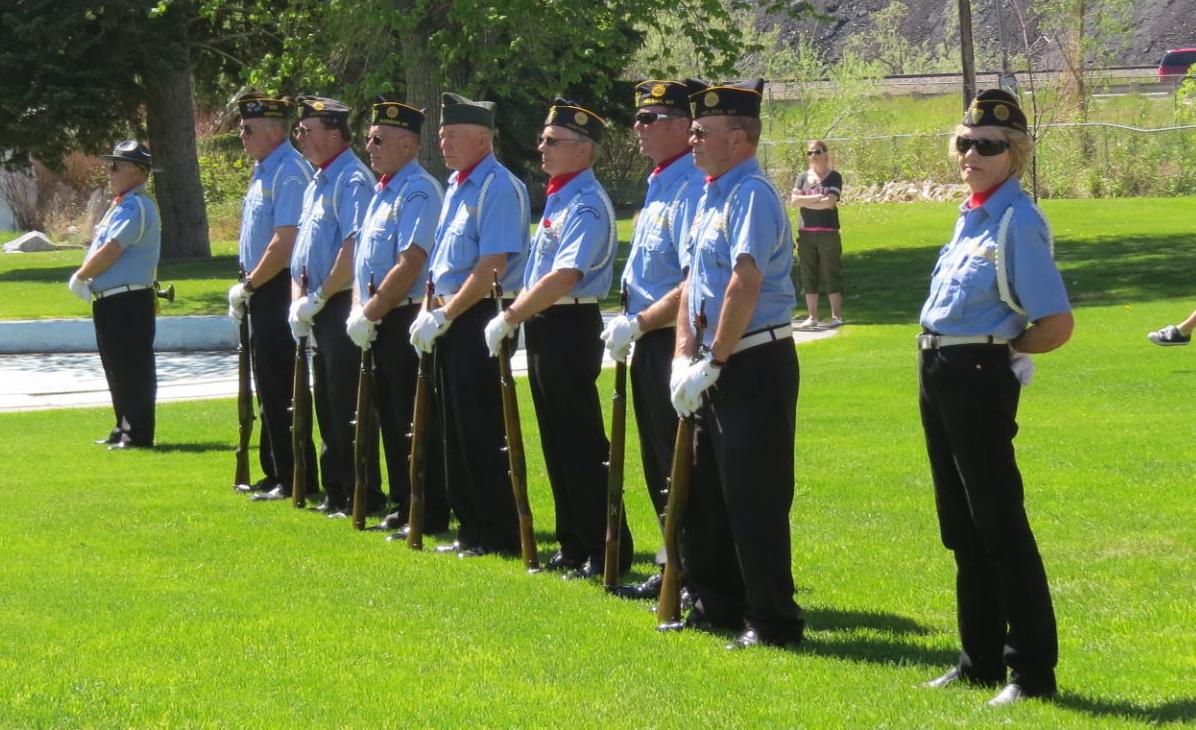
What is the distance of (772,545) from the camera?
6859mm

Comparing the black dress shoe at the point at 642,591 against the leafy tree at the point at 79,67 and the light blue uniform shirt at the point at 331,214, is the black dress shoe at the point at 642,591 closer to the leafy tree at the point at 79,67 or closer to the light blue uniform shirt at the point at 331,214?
the light blue uniform shirt at the point at 331,214

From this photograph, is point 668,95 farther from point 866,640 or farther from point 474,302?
point 866,640

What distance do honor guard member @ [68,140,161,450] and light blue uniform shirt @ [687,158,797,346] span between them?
7.67m

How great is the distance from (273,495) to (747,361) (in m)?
5.35

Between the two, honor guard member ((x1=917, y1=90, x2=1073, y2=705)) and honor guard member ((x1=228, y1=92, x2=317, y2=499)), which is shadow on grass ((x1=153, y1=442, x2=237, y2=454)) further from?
honor guard member ((x1=917, y1=90, x2=1073, y2=705))

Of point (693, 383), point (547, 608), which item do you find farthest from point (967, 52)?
point (693, 383)

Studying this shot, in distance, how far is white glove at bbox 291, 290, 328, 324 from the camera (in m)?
10.4

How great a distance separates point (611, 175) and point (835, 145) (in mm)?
6561

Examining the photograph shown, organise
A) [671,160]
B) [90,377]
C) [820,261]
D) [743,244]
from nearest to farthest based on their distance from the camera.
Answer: [743,244], [671,160], [90,377], [820,261]

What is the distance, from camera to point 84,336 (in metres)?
22.3

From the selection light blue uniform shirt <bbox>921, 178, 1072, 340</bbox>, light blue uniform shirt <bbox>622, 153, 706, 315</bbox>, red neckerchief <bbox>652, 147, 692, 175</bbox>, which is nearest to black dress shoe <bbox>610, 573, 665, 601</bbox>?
light blue uniform shirt <bbox>622, 153, 706, 315</bbox>

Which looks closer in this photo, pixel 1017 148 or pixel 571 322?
pixel 1017 148

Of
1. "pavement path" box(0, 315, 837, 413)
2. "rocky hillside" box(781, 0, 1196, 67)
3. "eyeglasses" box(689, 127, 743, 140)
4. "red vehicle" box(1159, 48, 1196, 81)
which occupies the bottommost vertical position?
"pavement path" box(0, 315, 837, 413)

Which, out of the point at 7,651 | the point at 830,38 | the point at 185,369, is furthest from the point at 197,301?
the point at 830,38
